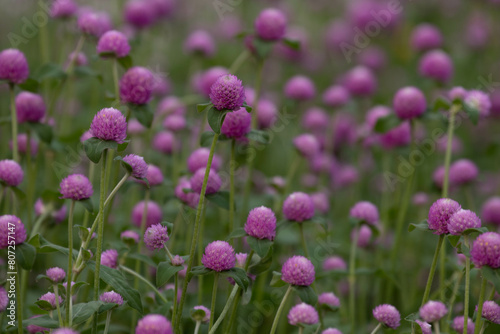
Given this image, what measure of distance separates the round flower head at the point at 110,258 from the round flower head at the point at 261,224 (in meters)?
0.43

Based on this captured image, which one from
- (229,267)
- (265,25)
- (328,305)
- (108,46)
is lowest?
(328,305)

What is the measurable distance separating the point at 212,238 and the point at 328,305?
1.16m

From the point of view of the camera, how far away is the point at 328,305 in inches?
79.1

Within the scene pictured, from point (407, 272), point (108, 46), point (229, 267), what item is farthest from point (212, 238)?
point (229, 267)

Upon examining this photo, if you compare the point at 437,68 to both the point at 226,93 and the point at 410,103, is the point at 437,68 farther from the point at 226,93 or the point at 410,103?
the point at 226,93

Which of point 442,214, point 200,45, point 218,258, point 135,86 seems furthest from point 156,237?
point 200,45

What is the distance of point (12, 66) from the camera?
218cm

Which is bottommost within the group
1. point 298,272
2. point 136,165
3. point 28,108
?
point 298,272

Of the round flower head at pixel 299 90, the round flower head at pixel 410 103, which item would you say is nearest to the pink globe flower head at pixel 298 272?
the round flower head at pixel 410 103

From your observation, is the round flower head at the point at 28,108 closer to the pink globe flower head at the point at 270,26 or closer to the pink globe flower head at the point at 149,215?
the pink globe flower head at the point at 149,215

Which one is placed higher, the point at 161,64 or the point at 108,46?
the point at 161,64

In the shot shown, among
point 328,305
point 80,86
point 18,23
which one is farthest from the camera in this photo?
point 18,23

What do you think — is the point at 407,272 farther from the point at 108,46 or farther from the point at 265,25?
the point at 108,46

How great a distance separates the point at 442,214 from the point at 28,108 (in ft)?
5.17
